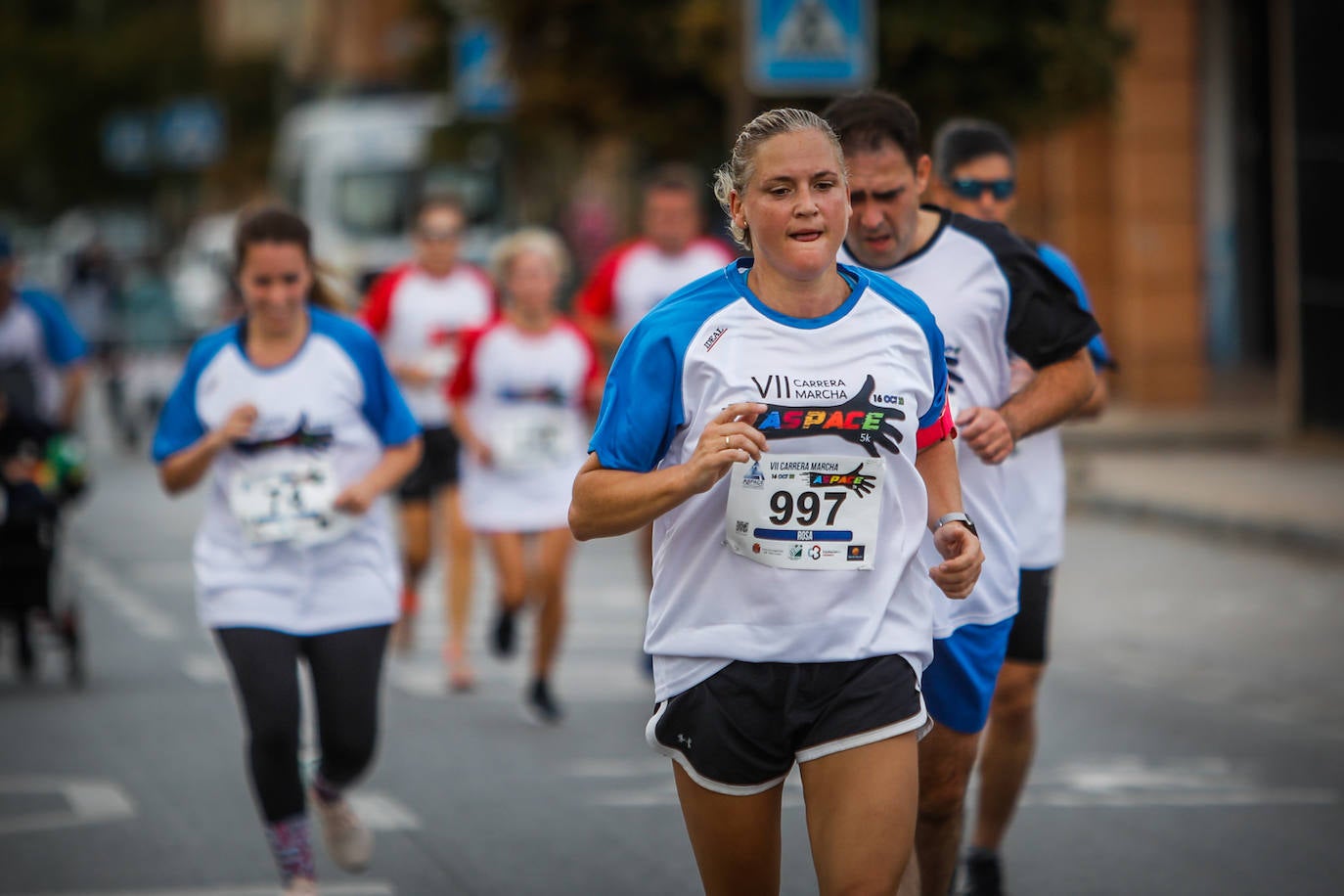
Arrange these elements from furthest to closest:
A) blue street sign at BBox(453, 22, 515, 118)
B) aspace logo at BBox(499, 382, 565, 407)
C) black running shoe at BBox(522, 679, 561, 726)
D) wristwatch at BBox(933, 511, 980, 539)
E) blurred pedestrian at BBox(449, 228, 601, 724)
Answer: blue street sign at BBox(453, 22, 515, 118) → aspace logo at BBox(499, 382, 565, 407) → blurred pedestrian at BBox(449, 228, 601, 724) → black running shoe at BBox(522, 679, 561, 726) → wristwatch at BBox(933, 511, 980, 539)

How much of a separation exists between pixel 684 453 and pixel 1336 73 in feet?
47.9

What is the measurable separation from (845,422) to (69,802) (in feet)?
15.1

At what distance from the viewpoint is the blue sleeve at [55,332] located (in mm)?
11086

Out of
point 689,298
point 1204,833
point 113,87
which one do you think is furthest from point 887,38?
point 113,87

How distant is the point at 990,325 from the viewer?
5629mm

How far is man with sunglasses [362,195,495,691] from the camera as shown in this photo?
38.8 feet

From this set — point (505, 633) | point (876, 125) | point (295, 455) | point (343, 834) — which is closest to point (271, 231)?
point (295, 455)

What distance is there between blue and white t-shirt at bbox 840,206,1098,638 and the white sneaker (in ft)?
7.25

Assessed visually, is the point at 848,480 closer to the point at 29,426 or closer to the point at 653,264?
the point at 653,264

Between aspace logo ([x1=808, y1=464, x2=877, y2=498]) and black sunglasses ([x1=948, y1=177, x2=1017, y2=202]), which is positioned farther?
black sunglasses ([x1=948, y1=177, x2=1017, y2=202])

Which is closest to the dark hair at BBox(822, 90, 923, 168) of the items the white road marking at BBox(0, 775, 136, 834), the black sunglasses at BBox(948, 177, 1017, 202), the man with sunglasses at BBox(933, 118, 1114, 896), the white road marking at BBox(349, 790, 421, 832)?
the man with sunglasses at BBox(933, 118, 1114, 896)

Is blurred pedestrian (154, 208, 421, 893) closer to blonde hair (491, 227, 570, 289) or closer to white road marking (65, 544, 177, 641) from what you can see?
blonde hair (491, 227, 570, 289)

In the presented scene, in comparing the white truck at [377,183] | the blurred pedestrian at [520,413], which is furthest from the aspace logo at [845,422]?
the white truck at [377,183]

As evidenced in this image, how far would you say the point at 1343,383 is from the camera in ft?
58.9
